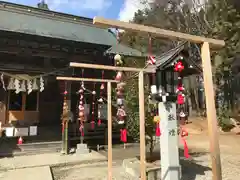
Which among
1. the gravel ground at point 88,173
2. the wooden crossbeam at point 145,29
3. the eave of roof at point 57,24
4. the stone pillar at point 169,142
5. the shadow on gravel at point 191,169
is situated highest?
the eave of roof at point 57,24

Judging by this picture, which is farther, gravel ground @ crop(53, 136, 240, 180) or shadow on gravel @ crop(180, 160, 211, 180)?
gravel ground @ crop(53, 136, 240, 180)

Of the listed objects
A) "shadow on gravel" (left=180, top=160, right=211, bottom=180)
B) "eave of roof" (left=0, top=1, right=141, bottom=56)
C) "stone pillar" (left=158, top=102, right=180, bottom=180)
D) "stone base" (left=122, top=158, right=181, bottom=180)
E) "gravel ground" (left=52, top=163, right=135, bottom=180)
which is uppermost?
"eave of roof" (left=0, top=1, right=141, bottom=56)

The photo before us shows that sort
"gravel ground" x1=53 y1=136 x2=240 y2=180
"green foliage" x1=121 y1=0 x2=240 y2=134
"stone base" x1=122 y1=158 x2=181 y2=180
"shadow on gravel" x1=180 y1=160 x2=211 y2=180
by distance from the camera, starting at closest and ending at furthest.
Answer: "stone base" x1=122 y1=158 x2=181 y2=180 → "shadow on gravel" x1=180 y1=160 x2=211 y2=180 → "gravel ground" x1=53 y1=136 x2=240 y2=180 → "green foliage" x1=121 y1=0 x2=240 y2=134

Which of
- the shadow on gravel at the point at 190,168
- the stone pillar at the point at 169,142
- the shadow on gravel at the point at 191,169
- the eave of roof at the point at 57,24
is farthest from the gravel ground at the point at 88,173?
the eave of roof at the point at 57,24

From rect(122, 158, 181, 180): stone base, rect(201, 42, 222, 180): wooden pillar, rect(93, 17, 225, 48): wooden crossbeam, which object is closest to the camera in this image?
rect(93, 17, 225, 48): wooden crossbeam

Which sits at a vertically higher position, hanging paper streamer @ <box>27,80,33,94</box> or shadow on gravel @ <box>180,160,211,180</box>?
hanging paper streamer @ <box>27,80,33,94</box>

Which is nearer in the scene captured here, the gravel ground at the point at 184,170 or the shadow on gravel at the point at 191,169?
the shadow on gravel at the point at 191,169

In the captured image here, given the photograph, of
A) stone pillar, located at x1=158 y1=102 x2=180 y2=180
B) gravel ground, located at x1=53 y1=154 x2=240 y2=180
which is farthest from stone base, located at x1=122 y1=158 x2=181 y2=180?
stone pillar, located at x1=158 y1=102 x2=180 y2=180

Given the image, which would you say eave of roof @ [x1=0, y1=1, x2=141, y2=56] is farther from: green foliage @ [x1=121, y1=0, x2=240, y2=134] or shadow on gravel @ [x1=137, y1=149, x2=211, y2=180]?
shadow on gravel @ [x1=137, y1=149, x2=211, y2=180]

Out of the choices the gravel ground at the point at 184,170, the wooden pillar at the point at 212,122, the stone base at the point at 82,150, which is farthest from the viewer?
the stone base at the point at 82,150

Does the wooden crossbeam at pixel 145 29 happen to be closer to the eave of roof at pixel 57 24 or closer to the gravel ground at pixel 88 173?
the gravel ground at pixel 88 173

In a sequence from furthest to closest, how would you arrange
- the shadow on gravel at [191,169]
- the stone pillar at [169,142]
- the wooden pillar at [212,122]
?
the shadow on gravel at [191,169] < the stone pillar at [169,142] < the wooden pillar at [212,122]

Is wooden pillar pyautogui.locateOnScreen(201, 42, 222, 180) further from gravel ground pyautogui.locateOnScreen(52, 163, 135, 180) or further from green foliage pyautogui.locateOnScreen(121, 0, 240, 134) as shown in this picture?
green foliage pyautogui.locateOnScreen(121, 0, 240, 134)

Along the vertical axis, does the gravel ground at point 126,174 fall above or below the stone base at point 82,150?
below
